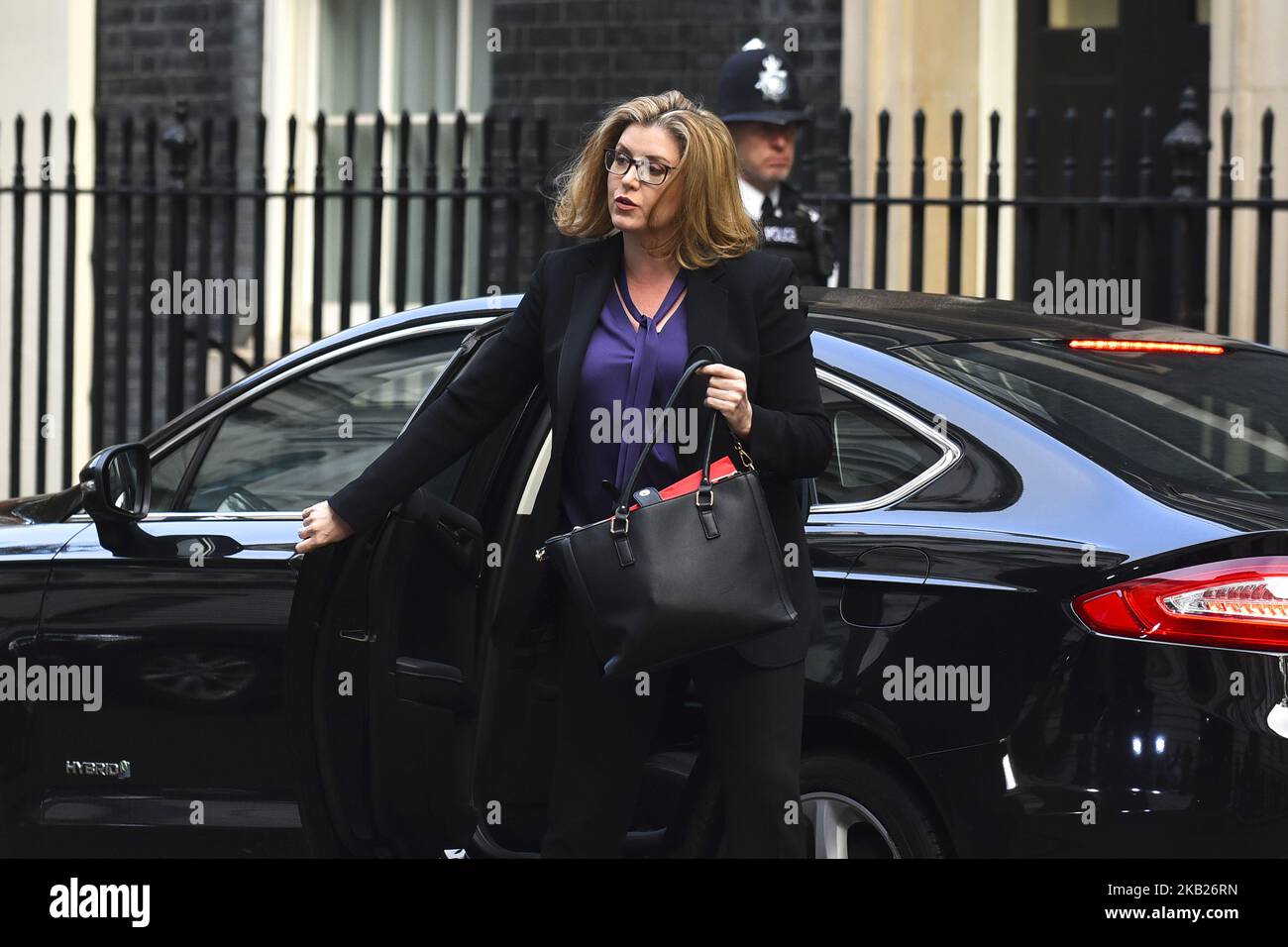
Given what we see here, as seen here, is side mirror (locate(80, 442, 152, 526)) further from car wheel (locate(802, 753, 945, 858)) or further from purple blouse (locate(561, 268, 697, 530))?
car wheel (locate(802, 753, 945, 858))

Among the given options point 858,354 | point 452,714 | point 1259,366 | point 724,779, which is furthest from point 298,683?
point 1259,366

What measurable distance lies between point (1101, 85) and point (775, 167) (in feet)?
13.4

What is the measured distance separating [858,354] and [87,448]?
761 cm

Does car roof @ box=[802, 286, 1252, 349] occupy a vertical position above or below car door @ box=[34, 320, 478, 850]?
above

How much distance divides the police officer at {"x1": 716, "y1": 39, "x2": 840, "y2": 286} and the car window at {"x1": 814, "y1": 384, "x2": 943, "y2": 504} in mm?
2498

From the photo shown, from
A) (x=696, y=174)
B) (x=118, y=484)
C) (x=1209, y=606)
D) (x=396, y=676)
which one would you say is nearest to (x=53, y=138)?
(x=118, y=484)

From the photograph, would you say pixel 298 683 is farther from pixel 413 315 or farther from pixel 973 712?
pixel 973 712

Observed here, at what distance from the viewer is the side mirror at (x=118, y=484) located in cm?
420

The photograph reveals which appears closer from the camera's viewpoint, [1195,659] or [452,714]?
[1195,659]

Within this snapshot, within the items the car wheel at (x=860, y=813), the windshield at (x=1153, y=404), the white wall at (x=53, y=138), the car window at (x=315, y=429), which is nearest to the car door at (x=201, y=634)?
the car window at (x=315, y=429)

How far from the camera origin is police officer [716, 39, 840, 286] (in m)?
6.39

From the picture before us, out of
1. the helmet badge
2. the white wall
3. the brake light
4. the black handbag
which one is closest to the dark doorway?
the helmet badge

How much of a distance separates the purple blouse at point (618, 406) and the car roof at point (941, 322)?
612 mm

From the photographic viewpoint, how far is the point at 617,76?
33.5 feet
